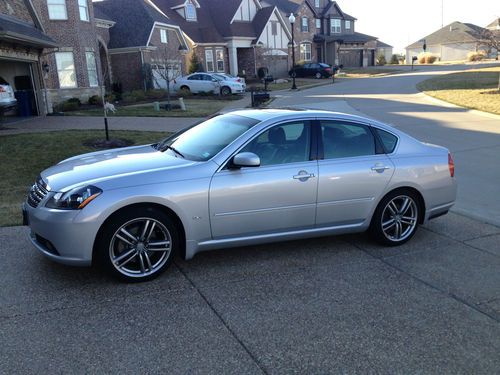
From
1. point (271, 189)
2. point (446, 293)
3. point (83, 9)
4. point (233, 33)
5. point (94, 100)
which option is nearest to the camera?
point (446, 293)

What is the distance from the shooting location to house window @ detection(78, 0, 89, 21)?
84.1 ft

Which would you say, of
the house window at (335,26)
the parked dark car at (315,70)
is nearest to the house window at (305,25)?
the house window at (335,26)

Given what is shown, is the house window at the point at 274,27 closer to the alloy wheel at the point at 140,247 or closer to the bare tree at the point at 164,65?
the bare tree at the point at 164,65

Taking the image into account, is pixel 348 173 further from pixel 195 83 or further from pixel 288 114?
pixel 195 83

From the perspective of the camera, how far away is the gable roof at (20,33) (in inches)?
561

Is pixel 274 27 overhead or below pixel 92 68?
overhead

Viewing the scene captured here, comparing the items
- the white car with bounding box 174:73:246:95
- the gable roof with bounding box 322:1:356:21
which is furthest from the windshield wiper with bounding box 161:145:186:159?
the gable roof with bounding box 322:1:356:21

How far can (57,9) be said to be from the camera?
24.8 meters

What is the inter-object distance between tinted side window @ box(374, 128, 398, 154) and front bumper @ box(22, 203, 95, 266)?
324 cm

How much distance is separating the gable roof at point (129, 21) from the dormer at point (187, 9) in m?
6.95

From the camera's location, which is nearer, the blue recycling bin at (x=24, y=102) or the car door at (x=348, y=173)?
the car door at (x=348, y=173)

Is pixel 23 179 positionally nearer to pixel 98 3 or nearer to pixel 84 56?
pixel 84 56

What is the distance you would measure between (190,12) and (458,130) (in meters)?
34.3

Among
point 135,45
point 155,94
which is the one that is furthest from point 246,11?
point 155,94
